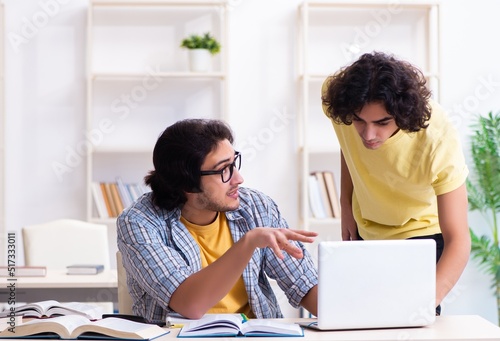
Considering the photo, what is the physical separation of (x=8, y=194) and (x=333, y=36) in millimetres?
2155

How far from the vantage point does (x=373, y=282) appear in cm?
182

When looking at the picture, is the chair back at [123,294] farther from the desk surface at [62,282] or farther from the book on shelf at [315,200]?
the book on shelf at [315,200]

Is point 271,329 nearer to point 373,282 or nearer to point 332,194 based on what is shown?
point 373,282

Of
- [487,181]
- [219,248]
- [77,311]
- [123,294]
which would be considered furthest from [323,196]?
[77,311]

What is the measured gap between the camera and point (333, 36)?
4762 millimetres

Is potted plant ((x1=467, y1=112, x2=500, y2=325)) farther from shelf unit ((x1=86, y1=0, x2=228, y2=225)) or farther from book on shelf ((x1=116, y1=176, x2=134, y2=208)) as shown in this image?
book on shelf ((x1=116, y1=176, x2=134, y2=208))

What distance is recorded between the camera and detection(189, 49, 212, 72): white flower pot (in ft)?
14.9

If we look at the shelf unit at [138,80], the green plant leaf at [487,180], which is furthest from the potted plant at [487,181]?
the shelf unit at [138,80]

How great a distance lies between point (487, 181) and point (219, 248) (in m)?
2.66

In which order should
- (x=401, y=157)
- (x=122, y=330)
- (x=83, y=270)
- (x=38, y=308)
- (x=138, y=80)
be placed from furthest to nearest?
(x=138, y=80), (x=83, y=270), (x=401, y=157), (x=38, y=308), (x=122, y=330)

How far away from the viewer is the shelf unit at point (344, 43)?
186 inches

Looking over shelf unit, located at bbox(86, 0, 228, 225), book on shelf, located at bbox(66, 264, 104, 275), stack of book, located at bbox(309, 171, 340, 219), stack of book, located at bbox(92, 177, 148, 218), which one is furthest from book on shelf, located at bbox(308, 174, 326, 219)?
book on shelf, located at bbox(66, 264, 104, 275)

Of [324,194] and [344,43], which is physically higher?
[344,43]

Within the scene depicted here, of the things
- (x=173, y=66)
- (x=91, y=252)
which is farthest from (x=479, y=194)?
(x=91, y=252)
